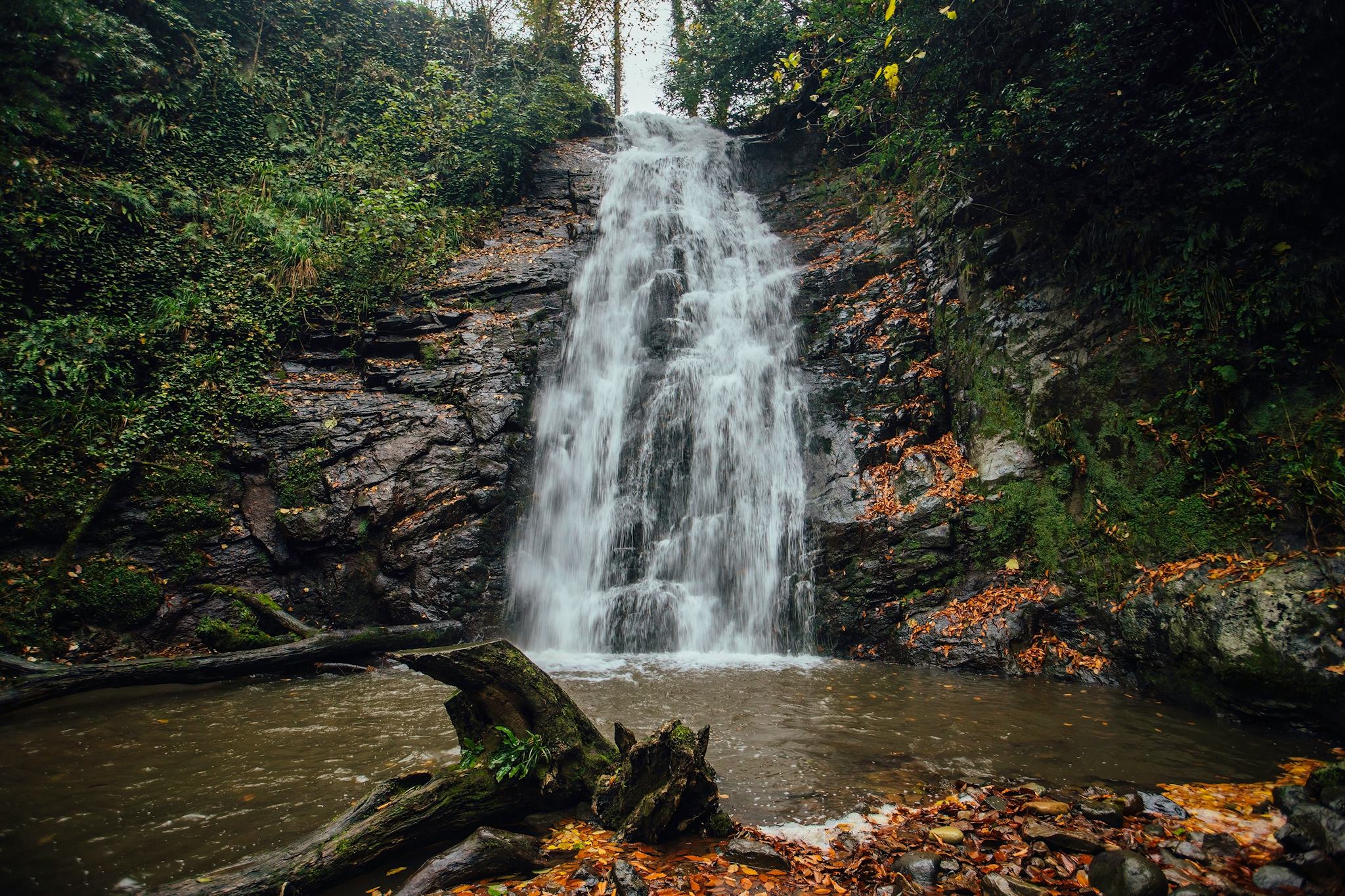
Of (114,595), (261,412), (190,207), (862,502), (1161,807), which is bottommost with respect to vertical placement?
(1161,807)

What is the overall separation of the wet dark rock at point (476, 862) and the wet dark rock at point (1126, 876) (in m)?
2.27

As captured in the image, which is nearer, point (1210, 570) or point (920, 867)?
point (920, 867)

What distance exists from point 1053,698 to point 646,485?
570cm

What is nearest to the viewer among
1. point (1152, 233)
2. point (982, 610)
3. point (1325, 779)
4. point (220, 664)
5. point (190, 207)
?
point (1325, 779)

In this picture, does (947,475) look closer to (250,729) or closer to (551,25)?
(250,729)

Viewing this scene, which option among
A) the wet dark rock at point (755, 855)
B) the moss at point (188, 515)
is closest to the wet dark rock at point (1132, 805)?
the wet dark rock at point (755, 855)

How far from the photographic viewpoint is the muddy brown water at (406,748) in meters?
2.73

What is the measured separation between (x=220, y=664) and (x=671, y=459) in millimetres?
5996

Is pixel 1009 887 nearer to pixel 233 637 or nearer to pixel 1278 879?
pixel 1278 879

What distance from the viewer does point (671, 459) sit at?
29.5ft

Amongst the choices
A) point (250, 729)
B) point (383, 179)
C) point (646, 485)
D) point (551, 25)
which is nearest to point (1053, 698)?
point (646, 485)

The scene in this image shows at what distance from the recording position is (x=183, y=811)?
2938mm

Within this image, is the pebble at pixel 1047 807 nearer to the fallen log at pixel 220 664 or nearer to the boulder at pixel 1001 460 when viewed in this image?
the boulder at pixel 1001 460

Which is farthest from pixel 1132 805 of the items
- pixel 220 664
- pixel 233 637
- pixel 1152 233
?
pixel 233 637
